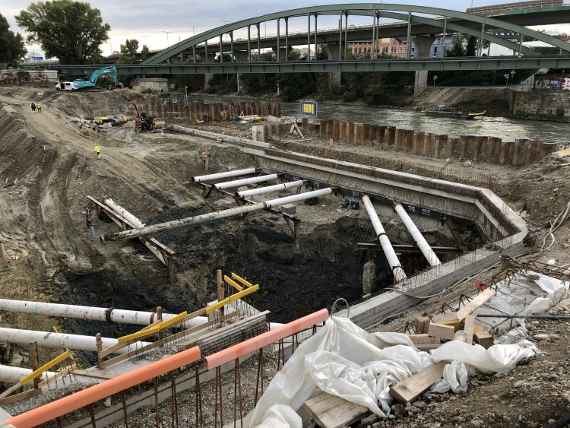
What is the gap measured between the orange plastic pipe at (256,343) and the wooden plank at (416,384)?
4.46 feet

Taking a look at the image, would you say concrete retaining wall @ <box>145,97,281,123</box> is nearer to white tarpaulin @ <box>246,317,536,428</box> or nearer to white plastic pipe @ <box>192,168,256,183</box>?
white plastic pipe @ <box>192,168,256,183</box>

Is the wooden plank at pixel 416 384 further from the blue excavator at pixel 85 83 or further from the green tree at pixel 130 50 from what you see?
the green tree at pixel 130 50

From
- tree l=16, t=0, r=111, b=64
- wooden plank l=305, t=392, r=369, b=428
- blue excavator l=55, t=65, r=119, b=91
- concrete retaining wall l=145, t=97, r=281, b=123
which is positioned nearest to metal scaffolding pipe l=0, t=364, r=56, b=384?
wooden plank l=305, t=392, r=369, b=428

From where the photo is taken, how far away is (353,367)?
617 cm

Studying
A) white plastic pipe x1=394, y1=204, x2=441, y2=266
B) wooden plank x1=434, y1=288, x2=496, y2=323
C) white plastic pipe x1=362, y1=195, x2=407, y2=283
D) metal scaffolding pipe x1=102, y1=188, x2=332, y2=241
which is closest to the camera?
wooden plank x1=434, y1=288, x2=496, y2=323

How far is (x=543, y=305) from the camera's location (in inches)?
335

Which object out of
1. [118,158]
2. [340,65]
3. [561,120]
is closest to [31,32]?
[340,65]

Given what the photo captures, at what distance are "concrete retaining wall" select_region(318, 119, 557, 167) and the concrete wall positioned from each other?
32.2 meters

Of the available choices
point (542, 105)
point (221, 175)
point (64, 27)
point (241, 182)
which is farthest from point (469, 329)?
point (64, 27)

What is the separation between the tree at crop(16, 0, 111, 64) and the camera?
75500 mm

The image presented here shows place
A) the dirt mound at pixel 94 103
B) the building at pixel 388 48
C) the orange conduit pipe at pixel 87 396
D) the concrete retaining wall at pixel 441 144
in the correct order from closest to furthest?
the orange conduit pipe at pixel 87 396 → the concrete retaining wall at pixel 441 144 → the dirt mound at pixel 94 103 → the building at pixel 388 48

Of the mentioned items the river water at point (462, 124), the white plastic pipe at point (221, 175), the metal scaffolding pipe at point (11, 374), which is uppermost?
the river water at point (462, 124)

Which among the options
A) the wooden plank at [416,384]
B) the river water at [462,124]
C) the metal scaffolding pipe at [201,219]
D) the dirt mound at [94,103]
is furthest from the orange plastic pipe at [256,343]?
the dirt mound at [94,103]

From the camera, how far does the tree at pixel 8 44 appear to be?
244 ft
